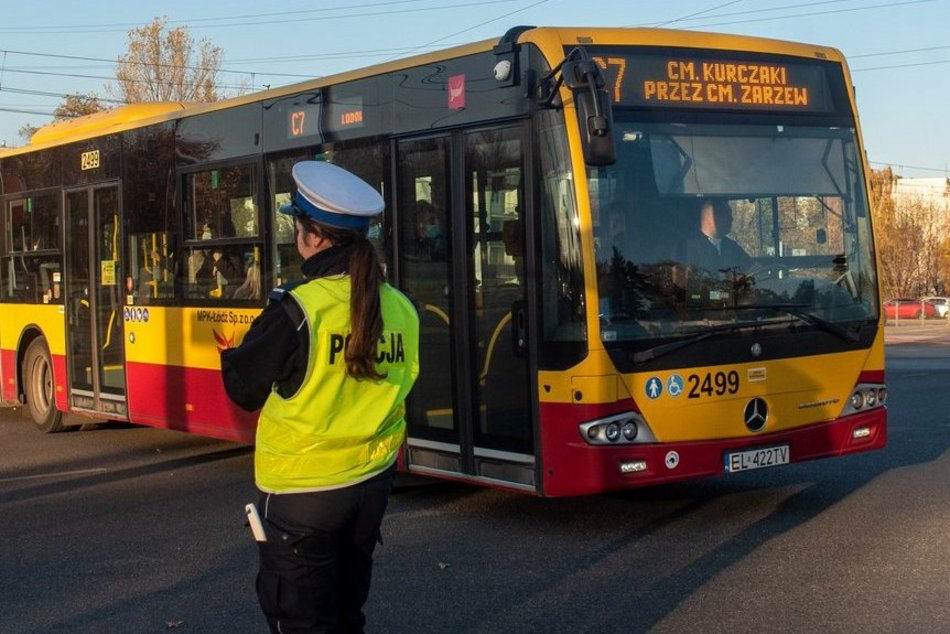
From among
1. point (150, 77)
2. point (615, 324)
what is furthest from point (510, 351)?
point (150, 77)

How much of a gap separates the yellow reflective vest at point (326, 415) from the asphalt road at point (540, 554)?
8.41ft

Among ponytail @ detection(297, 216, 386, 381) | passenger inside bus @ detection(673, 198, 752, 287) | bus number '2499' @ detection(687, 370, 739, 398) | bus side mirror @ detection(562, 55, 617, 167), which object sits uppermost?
bus side mirror @ detection(562, 55, 617, 167)

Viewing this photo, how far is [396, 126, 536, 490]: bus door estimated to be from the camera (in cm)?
830

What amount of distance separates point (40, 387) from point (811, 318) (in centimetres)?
904

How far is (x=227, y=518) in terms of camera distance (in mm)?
9172

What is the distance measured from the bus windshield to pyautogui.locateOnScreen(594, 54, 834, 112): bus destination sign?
0.52 feet

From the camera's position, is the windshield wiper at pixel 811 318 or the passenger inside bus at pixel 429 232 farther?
the passenger inside bus at pixel 429 232

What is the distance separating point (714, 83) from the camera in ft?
27.7

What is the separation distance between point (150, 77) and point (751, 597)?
48048 millimetres

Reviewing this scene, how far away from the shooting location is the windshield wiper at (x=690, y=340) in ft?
25.8

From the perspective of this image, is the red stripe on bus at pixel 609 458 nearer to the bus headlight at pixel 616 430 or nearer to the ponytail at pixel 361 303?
the bus headlight at pixel 616 430

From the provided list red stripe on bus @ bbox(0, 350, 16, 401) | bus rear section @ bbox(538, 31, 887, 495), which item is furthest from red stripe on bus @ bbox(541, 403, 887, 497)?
red stripe on bus @ bbox(0, 350, 16, 401)

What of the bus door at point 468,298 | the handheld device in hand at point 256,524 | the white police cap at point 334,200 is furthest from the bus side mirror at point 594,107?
the handheld device in hand at point 256,524

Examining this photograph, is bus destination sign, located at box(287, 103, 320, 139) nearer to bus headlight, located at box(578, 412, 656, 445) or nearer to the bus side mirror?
the bus side mirror
